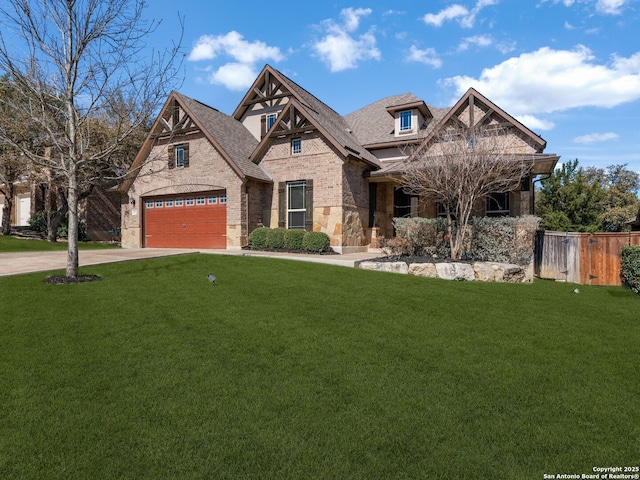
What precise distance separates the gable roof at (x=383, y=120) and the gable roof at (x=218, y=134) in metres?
6.32

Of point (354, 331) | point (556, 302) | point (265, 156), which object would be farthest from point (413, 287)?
point (265, 156)

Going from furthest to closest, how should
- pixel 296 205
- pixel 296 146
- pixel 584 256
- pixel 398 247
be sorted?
pixel 296 146 < pixel 296 205 < pixel 398 247 < pixel 584 256

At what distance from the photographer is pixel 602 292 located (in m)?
10.0

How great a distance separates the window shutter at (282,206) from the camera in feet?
57.7

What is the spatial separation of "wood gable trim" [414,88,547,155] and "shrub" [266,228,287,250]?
6.88m

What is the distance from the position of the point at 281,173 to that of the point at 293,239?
3.84 metres

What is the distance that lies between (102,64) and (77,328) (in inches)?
263

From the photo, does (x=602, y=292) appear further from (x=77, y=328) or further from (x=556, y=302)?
(x=77, y=328)

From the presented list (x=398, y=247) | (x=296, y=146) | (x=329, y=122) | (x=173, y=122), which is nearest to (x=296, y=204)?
(x=296, y=146)

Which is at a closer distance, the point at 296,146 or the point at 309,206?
the point at 309,206

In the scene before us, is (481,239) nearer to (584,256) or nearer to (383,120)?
(584,256)

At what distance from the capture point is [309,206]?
16.9 meters

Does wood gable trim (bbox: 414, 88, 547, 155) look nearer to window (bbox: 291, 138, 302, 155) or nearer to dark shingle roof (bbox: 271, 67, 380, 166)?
dark shingle roof (bbox: 271, 67, 380, 166)

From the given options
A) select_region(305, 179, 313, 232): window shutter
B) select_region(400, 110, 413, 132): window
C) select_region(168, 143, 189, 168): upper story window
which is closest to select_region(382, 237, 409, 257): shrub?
select_region(305, 179, 313, 232): window shutter
